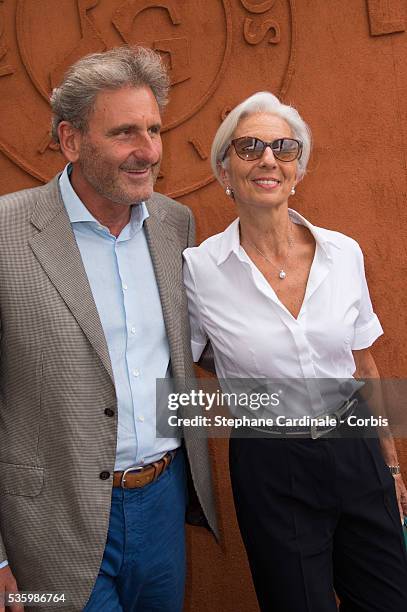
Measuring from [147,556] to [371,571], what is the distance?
0.68 m

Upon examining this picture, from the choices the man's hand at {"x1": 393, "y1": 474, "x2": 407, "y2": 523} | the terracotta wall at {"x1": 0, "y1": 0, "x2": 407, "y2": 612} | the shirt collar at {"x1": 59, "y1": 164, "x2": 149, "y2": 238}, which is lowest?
the man's hand at {"x1": 393, "y1": 474, "x2": 407, "y2": 523}

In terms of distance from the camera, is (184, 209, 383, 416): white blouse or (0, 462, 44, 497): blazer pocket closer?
(0, 462, 44, 497): blazer pocket

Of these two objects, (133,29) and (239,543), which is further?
(239,543)

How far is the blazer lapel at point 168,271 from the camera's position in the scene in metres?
2.15

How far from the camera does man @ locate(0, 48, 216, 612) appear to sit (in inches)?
76.2

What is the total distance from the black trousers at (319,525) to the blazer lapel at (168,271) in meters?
0.37

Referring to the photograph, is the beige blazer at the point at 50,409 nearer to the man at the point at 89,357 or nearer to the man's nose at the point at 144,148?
the man at the point at 89,357

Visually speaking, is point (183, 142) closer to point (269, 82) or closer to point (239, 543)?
point (269, 82)

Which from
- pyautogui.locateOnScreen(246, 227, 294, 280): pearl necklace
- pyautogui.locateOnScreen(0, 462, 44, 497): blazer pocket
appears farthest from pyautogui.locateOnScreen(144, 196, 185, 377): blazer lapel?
pyautogui.locateOnScreen(0, 462, 44, 497): blazer pocket

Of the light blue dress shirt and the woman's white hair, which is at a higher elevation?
the woman's white hair

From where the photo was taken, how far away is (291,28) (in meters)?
2.87

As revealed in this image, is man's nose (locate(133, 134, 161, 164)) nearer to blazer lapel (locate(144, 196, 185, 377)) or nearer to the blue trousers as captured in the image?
blazer lapel (locate(144, 196, 185, 377))

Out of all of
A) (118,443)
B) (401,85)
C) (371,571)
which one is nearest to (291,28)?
(401,85)

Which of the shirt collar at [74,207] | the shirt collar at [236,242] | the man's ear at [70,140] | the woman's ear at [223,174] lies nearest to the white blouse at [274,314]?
the shirt collar at [236,242]
